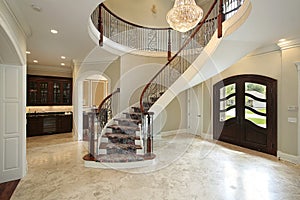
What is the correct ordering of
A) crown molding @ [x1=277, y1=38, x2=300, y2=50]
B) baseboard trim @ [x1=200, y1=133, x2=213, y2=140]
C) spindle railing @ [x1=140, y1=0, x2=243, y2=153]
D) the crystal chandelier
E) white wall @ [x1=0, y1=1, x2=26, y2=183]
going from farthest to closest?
baseboard trim @ [x1=200, y1=133, x2=213, y2=140] < spindle railing @ [x1=140, y1=0, x2=243, y2=153] < crown molding @ [x1=277, y1=38, x2=300, y2=50] < the crystal chandelier < white wall @ [x1=0, y1=1, x2=26, y2=183]

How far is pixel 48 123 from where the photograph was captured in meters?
7.55

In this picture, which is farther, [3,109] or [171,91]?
[171,91]

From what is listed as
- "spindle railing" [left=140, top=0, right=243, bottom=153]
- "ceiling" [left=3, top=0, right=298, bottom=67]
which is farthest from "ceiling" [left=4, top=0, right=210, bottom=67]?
"spindle railing" [left=140, top=0, right=243, bottom=153]

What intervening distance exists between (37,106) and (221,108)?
7165 mm

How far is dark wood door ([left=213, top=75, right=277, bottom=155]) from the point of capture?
17.0 ft

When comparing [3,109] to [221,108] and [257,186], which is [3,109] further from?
[221,108]

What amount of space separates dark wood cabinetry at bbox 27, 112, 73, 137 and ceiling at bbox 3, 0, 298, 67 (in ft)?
6.89

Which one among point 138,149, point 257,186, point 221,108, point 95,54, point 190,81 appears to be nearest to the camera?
point 257,186

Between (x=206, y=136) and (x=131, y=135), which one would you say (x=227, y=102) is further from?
(x=131, y=135)

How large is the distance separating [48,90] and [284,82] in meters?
8.17

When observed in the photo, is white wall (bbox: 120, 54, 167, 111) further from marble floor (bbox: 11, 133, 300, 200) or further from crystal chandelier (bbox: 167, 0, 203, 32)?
crystal chandelier (bbox: 167, 0, 203, 32)

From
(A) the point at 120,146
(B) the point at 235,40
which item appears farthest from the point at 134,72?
(B) the point at 235,40

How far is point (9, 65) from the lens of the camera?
3510 millimetres

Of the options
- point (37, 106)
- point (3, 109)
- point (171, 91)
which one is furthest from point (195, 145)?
point (37, 106)
